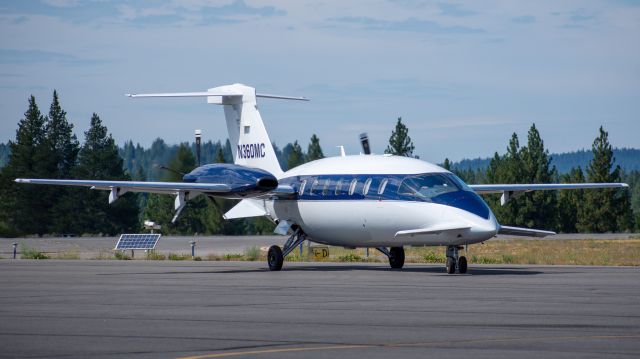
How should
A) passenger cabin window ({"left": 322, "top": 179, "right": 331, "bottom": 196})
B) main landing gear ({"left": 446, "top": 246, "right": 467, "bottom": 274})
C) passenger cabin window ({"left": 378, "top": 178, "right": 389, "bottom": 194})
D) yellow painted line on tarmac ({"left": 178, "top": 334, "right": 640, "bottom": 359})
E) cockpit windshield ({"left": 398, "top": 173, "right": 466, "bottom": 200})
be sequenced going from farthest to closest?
passenger cabin window ({"left": 322, "top": 179, "right": 331, "bottom": 196}) → passenger cabin window ({"left": 378, "top": 178, "right": 389, "bottom": 194}) → cockpit windshield ({"left": 398, "top": 173, "right": 466, "bottom": 200}) → main landing gear ({"left": 446, "top": 246, "right": 467, "bottom": 274}) → yellow painted line on tarmac ({"left": 178, "top": 334, "right": 640, "bottom": 359})

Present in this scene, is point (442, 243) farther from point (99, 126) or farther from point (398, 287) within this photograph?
point (99, 126)

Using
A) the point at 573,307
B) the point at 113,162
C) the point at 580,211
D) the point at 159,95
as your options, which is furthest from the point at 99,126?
the point at 573,307

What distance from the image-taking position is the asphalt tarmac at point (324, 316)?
549 inches

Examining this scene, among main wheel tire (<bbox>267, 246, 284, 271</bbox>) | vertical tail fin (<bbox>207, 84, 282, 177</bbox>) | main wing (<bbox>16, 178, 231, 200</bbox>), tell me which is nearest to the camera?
main wing (<bbox>16, 178, 231, 200</bbox>)

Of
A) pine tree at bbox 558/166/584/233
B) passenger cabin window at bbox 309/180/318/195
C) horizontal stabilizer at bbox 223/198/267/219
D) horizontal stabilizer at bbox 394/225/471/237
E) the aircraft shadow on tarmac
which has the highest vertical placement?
pine tree at bbox 558/166/584/233

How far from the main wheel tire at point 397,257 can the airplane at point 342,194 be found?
0.11 ft

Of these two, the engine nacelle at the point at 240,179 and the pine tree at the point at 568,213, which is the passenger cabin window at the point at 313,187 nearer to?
the engine nacelle at the point at 240,179

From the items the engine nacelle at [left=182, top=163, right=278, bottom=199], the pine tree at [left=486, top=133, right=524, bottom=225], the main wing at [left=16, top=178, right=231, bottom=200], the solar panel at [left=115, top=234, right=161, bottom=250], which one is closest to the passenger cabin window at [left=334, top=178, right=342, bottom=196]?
the engine nacelle at [left=182, top=163, right=278, bottom=199]

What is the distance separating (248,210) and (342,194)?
6098mm

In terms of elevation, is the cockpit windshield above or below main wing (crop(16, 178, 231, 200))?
below

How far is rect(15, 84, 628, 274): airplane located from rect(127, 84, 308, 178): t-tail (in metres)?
0.04

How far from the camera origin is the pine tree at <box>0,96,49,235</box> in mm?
114625

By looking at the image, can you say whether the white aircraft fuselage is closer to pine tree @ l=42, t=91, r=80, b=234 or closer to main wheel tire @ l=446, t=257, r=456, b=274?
main wheel tire @ l=446, t=257, r=456, b=274

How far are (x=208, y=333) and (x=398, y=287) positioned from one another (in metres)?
10.8
